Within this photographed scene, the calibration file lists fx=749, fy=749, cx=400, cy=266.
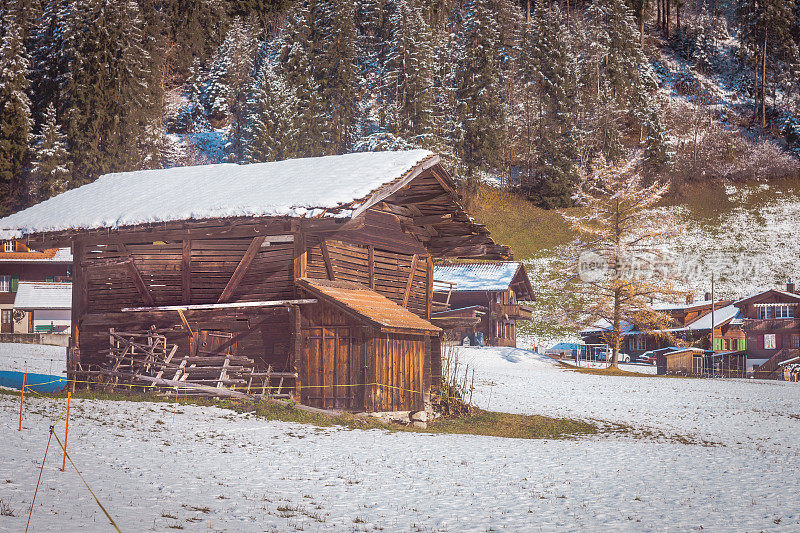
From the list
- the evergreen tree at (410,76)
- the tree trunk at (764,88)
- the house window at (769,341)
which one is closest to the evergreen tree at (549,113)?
the evergreen tree at (410,76)

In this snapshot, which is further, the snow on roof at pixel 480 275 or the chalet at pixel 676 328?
the chalet at pixel 676 328

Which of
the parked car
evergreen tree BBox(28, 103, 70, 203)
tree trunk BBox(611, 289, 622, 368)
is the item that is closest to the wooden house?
the parked car

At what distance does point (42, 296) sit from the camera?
186 ft

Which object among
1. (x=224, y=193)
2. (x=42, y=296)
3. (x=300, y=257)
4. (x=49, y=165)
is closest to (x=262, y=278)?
(x=300, y=257)

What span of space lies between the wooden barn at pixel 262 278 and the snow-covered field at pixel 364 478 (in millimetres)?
2589

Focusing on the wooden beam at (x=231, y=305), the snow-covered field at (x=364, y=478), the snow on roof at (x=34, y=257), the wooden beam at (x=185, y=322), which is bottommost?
the snow-covered field at (x=364, y=478)

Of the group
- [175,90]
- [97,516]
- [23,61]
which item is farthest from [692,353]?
[175,90]

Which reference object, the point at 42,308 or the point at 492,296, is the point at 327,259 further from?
the point at 492,296

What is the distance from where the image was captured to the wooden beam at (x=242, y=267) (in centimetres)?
2044

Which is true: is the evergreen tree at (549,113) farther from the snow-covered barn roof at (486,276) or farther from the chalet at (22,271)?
the chalet at (22,271)

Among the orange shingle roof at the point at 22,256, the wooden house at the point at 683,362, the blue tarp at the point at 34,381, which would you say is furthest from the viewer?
the orange shingle roof at the point at 22,256

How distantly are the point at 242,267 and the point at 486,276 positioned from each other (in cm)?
4750

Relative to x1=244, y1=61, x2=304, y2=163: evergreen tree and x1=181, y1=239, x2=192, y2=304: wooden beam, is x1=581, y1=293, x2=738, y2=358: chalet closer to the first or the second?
x1=244, y1=61, x2=304, y2=163: evergreen tree

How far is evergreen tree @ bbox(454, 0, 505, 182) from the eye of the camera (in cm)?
9612
